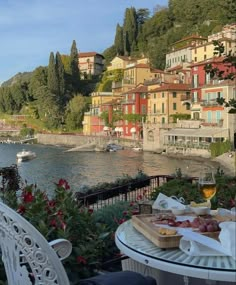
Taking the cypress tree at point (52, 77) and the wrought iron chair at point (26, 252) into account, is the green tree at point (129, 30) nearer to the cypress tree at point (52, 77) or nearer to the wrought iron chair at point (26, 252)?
the cypress tree at point (52, 77)

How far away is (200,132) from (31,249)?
1564 inches

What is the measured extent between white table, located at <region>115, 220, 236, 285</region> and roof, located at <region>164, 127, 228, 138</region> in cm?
3764

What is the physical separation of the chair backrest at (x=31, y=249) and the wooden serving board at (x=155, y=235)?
1.42ft

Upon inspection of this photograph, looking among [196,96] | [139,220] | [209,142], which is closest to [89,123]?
[196,96]

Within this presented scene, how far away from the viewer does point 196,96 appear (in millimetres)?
45000

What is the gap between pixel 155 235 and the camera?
1.75 m

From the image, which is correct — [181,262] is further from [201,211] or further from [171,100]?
[171,100]

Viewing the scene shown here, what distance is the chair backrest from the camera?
139cm

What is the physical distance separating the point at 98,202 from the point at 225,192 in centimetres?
224

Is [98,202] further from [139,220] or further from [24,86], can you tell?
[24,86]

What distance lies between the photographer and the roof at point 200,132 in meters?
38.7

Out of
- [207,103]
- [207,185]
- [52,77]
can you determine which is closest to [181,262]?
[207,185]

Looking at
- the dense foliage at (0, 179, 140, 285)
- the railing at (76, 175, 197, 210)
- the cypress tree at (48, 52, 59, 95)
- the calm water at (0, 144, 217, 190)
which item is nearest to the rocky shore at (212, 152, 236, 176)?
the calm water at (0, 144, 217, 190)

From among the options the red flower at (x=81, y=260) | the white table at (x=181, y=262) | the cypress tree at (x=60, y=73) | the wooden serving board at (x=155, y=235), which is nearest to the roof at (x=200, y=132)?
the cypress tree at (x=60, y=73)
